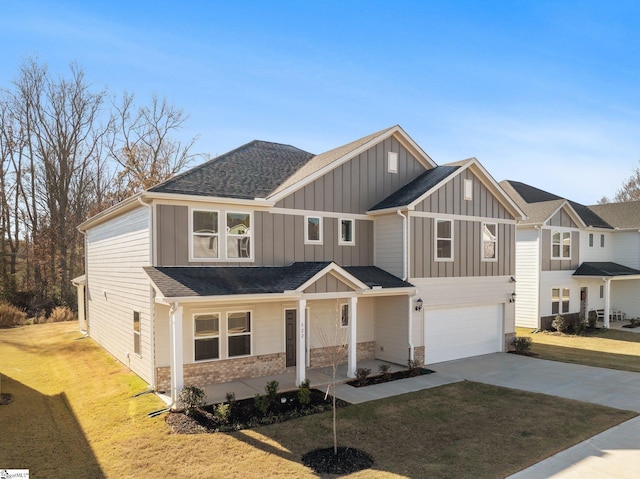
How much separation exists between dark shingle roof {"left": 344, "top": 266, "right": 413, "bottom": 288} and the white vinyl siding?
0.28 m

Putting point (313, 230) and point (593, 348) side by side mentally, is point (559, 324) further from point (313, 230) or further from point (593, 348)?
point (313, 230)

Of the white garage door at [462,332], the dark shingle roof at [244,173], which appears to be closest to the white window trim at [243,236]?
the dark shingle roof at [244,173]

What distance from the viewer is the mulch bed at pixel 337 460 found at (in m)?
7.20

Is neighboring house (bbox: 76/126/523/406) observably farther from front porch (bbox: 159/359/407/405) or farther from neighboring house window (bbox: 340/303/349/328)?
front porch (bbox: 159/359/407/405)

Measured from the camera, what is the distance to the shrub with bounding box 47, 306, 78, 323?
2589 cm

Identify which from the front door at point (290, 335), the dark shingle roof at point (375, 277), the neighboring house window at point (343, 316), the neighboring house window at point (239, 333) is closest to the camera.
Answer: the neighboring house window at point (239, 333)

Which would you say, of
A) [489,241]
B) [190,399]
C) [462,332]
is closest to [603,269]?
[489,241]

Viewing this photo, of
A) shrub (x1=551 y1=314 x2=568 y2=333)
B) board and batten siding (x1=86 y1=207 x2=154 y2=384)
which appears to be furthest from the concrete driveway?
board and batten siding (x1=86 y1=207 x2=154 y2=384)

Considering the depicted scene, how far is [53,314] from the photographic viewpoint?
2623cm

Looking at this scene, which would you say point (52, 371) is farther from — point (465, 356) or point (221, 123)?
point (465, 356)

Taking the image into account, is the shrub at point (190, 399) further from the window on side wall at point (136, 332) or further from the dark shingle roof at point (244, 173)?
the dark shingle roof at point (244, 173)

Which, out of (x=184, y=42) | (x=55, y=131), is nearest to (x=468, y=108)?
(x=184, y=42)

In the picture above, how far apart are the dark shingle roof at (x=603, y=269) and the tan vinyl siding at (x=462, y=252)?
8926mm

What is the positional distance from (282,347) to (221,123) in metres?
12.8
